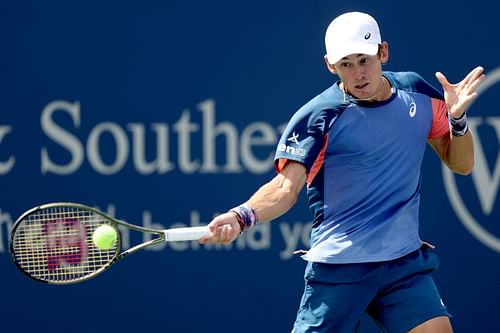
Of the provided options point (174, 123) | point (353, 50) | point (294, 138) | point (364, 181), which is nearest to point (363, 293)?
point (364, 181)

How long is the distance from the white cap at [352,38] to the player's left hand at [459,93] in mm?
303

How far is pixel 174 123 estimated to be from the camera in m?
6.58

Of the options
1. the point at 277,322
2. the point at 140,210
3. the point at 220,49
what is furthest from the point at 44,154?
the point at 277,322

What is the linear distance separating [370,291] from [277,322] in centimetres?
194

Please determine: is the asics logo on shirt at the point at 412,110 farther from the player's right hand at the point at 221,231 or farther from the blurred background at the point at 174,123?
the blurred background at the point at 174,123

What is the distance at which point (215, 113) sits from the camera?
660 cm

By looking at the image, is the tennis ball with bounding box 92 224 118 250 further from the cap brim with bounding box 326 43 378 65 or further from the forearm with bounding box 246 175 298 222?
the cap brim with bounding box 326 43 378 65

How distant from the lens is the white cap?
4621 mm

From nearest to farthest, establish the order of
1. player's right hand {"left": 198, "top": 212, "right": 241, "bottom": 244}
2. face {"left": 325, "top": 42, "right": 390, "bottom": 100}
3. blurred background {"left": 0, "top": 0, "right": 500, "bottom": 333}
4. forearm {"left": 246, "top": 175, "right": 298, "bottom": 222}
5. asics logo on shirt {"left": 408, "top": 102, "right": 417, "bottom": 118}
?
1. player's right hand {"left": 198, "top": 212, "right": 241, "bottom": 244}
2. forearm {"left": 246, "top": 175, "right": 298, "bottom": 222}
3. face {"left": 325, "top": 42, "right": 390, "bottom": 100}
4. asics logo on shirt {"left": 408, "top": 102, "right": 417, "bottom": 118}
5. blurred background {"left": 0, "top": 0, "right": 500, "bottom": 333}

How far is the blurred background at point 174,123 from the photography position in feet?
21.6

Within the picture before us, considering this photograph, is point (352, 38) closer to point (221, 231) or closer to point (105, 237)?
point (221, 231)

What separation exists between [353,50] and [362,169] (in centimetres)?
48

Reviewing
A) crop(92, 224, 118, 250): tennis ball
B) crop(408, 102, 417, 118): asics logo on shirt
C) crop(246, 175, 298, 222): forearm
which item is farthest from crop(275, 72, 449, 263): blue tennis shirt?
crop(92, 224, 118, 250): tennis ball

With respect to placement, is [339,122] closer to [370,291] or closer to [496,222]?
[370,291]
